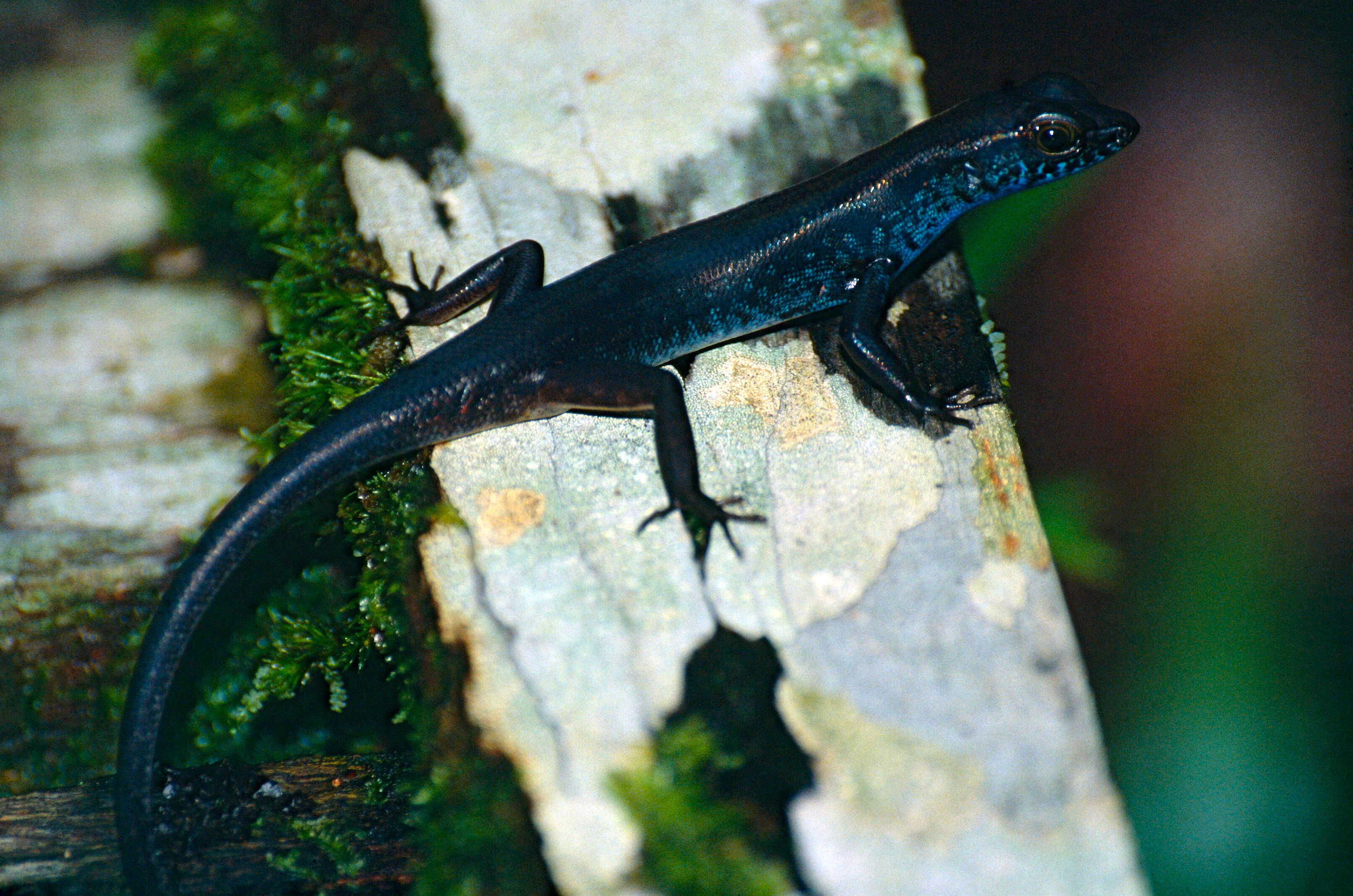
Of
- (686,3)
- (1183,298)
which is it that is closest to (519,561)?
(686,3)

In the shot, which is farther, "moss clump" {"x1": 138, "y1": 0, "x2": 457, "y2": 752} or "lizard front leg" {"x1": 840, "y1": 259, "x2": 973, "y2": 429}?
"moss clump" {"x1": 138, "y1": 0, "x2": 457, "y2": 752}

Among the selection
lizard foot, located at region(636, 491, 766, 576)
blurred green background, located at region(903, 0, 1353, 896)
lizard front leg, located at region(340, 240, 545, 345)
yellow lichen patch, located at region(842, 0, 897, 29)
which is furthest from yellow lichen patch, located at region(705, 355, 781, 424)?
yellow lichen patch, located at region(842, 0, 897, 29)

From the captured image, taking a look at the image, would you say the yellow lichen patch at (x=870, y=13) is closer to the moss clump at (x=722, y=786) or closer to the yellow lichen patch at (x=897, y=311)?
the yellow lichen patch at (x=897, y=311)

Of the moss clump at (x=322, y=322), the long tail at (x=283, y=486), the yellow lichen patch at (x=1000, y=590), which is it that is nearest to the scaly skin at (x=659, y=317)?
the long tail at (x=283, y=486)

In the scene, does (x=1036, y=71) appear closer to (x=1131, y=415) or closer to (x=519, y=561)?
(x=1131, y=415)

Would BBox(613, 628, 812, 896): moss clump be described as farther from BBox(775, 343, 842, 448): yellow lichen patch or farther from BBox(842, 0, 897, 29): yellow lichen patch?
BBox(842, 0, 897, 29): yellow lichen patch

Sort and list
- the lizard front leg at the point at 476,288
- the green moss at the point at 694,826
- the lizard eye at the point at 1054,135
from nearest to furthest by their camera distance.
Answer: the green moss at the point at 694,826, the lizard front leg at the point at 476,288, the lizard eye at the point at 1054,135

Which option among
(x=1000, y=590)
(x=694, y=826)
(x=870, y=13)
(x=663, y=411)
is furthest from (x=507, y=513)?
(x=870, y=13)
